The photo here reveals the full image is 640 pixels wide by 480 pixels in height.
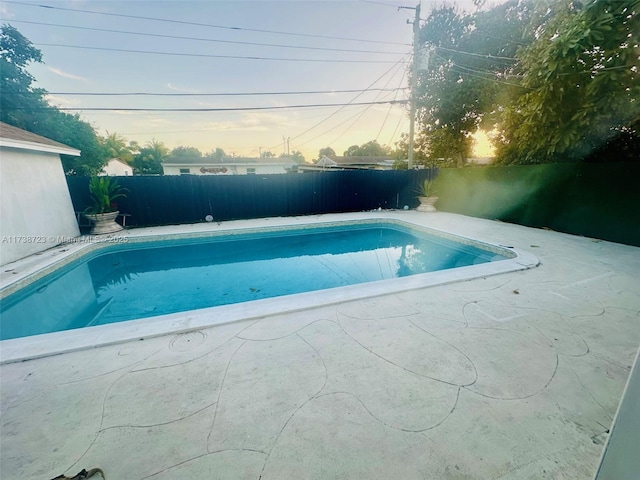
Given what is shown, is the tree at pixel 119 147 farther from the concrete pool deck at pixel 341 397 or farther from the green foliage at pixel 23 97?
the concrete pool deck at pixel 341 397

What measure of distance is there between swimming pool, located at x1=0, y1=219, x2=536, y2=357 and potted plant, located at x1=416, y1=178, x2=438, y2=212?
2611mm

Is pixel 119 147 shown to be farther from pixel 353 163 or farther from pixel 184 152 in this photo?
pixel 353 163

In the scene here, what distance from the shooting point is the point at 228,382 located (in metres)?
1.81

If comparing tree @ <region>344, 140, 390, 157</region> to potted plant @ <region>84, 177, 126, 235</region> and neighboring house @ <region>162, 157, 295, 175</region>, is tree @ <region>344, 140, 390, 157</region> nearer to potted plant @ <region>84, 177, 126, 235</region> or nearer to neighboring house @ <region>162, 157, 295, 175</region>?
neighboring house @ <region>162, 157, 295, 175</region>

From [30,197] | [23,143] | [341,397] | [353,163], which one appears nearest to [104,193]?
[30,197]

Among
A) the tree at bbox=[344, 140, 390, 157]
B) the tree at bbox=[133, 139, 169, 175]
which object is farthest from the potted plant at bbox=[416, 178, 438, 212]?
the tree at bbox=[344, 140, 390, 157]

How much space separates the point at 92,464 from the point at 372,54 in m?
15.1

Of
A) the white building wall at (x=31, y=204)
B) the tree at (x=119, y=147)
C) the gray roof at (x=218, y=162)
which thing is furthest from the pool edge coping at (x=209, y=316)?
the tree at (x=119, y=147)

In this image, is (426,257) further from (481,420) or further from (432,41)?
(432,41)

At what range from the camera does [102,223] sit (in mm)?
6965

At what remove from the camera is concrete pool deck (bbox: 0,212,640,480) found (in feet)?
4.26

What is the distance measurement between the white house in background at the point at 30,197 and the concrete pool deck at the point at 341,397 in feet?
15.4

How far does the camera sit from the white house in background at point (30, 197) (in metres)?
4.84

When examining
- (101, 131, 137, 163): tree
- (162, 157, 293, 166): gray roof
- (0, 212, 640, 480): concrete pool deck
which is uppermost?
(101, 131, 137, 163): tree
